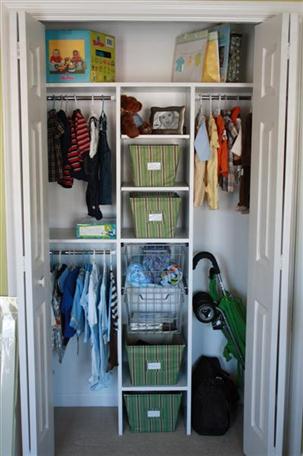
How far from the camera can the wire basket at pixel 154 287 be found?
336cm

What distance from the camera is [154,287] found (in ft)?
11.1

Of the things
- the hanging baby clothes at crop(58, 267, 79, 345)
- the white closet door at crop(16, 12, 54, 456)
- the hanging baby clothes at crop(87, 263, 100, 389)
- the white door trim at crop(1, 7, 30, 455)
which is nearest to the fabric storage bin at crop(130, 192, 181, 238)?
the hanging baby clothes at crop(87, 263, 100, 389)

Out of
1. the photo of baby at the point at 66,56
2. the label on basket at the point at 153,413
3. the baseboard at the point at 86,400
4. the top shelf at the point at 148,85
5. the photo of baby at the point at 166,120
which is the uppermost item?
the photo of baby at the point at 66,56

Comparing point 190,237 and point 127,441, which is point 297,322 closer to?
point 190,237

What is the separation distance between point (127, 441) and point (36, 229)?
4.86 feet

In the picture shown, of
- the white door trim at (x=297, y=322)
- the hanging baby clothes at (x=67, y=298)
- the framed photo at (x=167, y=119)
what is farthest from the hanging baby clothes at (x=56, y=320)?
the white door trim at (x=297, y=322)

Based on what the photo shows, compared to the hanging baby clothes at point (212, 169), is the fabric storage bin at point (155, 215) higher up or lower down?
lower down

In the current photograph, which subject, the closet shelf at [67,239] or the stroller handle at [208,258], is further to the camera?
the stroller handle at [208,258]

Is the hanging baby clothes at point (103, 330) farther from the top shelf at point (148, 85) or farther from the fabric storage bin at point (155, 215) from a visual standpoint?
the top shelf at point (148, 85)

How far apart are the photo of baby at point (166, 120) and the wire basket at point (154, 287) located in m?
0.72

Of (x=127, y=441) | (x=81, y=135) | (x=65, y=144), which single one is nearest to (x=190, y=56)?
(x=81, y=135)

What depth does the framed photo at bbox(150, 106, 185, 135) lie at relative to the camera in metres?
3.27

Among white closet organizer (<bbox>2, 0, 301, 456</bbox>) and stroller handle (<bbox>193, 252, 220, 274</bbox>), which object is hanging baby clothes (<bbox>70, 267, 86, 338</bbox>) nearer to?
white closet organizer (<bbox>2, 0, 301, 456</bbox>)

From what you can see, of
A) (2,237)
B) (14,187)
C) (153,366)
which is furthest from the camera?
(153,366)
